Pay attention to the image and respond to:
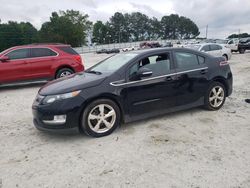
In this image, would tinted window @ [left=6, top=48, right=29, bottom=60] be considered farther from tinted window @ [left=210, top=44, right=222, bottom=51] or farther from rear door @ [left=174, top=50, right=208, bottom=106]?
tinted window @ [left=210, top=44, right=222, bottom=51]

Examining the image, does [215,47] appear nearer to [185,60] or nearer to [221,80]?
[221,80]

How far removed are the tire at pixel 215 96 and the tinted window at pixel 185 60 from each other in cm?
65

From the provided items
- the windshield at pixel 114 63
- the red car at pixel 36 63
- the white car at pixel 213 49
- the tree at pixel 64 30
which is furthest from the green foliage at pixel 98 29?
the windshield at pixel 114 63

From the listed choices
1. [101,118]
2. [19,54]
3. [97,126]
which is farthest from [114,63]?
→ [19,54]

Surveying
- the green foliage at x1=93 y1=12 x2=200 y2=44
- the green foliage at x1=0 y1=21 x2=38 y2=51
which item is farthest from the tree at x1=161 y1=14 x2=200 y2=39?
the green foliage at x1=0 y1=21 x2=38 y2=51

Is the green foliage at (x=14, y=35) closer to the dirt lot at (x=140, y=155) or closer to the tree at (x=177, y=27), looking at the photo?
the tree at (x=177, y=27)

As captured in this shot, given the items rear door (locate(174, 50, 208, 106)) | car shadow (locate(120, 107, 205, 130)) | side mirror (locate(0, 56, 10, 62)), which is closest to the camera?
car shadow (locate(120, 107, 205, 130))

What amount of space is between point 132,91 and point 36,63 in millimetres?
6049

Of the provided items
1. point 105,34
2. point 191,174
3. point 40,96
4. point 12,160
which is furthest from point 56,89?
point 105,34

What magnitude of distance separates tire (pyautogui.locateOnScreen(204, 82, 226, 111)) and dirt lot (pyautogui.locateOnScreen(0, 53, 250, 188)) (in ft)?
0.77

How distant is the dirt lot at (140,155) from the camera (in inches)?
125

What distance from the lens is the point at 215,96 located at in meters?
5.68

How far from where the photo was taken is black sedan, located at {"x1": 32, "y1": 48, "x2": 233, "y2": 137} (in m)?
4.25

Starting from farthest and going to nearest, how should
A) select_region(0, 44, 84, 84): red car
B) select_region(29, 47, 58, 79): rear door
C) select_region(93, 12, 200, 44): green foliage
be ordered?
1. select_region(93, 12, 200, 44): green foliage
2. select_region(29, 47, 58, 79): rear door
3. select_region(0, 44, 84, 84): red car
